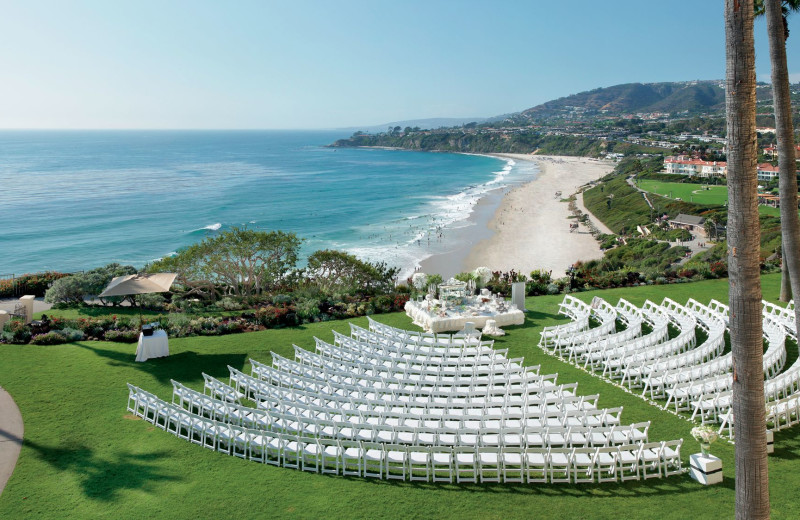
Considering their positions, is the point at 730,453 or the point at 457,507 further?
the point at 730,453

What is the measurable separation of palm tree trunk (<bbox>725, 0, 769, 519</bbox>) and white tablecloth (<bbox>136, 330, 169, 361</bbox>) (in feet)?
44.9

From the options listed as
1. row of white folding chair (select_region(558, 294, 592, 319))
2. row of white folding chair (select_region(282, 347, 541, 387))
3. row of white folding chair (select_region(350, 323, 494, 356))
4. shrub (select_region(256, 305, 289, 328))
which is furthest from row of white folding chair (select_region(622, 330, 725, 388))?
shrub (select_region(256, 305, 289, 328))

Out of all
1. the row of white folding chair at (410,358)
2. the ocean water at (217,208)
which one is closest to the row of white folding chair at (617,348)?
the row of white folding chair at (410,358)

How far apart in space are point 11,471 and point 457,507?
7.29m

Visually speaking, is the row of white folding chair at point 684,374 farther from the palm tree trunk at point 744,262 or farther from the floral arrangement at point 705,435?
the palm tree trunk at point 744,262

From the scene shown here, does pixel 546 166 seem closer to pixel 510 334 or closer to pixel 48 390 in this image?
pixel 510 334

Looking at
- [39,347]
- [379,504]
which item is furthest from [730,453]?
[39,347]

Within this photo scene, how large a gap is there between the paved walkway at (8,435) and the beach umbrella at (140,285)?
401 centimetres

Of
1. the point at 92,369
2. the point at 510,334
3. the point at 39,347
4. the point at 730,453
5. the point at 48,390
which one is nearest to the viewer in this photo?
the point at 730,453

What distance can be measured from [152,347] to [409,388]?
300 inches

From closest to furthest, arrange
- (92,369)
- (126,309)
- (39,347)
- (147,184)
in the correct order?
(92,369) → (39,347) → (126,309) → (147,184)

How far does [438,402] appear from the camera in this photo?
1066cm

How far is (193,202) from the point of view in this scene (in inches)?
3059

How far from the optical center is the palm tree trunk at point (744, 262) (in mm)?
4520
